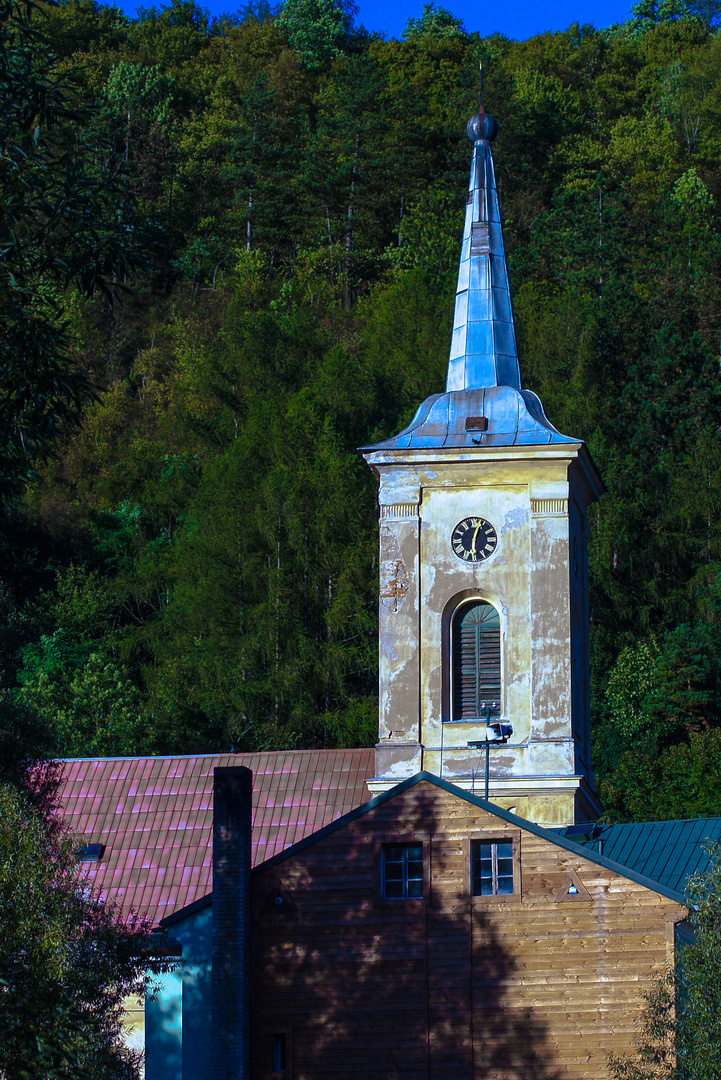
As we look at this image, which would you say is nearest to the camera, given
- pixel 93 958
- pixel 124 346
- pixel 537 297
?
pixel 93 958

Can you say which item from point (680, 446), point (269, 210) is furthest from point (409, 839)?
point (269, 210)

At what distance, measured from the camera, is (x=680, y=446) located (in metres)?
55.6

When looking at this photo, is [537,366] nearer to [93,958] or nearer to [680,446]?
[680,446]

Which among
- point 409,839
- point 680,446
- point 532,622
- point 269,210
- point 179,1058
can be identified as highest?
point 269,210

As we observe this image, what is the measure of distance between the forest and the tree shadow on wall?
512cm

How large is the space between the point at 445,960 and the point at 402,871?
128 cm

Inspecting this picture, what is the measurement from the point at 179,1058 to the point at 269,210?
176ft

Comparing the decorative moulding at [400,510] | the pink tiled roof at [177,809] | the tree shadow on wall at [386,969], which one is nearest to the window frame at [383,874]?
the tree shadow on wall at [386,969]

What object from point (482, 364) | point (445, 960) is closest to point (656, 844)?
point (445, 960)

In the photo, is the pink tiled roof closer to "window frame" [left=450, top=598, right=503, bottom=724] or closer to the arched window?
"window frame" [left=450, top=598, right=503, bottom=724]

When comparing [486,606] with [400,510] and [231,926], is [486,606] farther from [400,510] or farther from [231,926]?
[231,926]

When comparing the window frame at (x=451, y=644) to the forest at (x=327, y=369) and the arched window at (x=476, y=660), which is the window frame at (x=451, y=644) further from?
the forest at (x=327, y=369)

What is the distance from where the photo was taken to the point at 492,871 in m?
25.3

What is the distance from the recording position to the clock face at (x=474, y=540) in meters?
31.6
